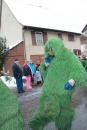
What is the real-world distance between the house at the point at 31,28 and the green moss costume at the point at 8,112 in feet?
48.0

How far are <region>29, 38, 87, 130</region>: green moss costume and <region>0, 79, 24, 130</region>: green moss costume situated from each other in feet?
1.42

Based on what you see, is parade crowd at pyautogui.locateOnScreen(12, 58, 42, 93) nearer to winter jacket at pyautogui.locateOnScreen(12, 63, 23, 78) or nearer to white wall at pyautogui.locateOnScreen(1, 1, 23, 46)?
winter jacket at pyautogui.locateOnScreen(12, 63, 23, 78)

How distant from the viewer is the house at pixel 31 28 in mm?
17625

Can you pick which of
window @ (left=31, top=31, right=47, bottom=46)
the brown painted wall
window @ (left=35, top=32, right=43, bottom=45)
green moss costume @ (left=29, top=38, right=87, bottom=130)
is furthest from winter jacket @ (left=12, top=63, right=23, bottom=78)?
window @ (left=35, top=32, right=43, bottom=45)

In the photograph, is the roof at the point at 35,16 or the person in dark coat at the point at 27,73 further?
the roof at the point at 35,16

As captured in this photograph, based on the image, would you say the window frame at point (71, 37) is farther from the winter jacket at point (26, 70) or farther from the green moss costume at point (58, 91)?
the green moss costume at point (58, 91)

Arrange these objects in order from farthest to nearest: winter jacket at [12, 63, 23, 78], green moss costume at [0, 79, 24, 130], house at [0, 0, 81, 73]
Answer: house at [0, 0, 81, 73] < winter jacket at [12, 63, 23, 78] < green moss costume at [0, 79, 24, 130]

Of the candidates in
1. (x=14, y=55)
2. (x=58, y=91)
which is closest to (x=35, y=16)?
(x=14, y=55)

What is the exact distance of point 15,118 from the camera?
262cm

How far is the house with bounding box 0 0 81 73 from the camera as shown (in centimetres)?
1762

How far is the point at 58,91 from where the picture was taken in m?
3.04

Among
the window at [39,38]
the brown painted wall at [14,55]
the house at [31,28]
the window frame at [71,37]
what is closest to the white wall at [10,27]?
the house at [31,28]

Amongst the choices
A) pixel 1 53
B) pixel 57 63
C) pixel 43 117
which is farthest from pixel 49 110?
pixel 1 53

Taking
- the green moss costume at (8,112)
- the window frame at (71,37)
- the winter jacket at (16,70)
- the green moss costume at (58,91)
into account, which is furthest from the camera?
the window frame at (71,37)
